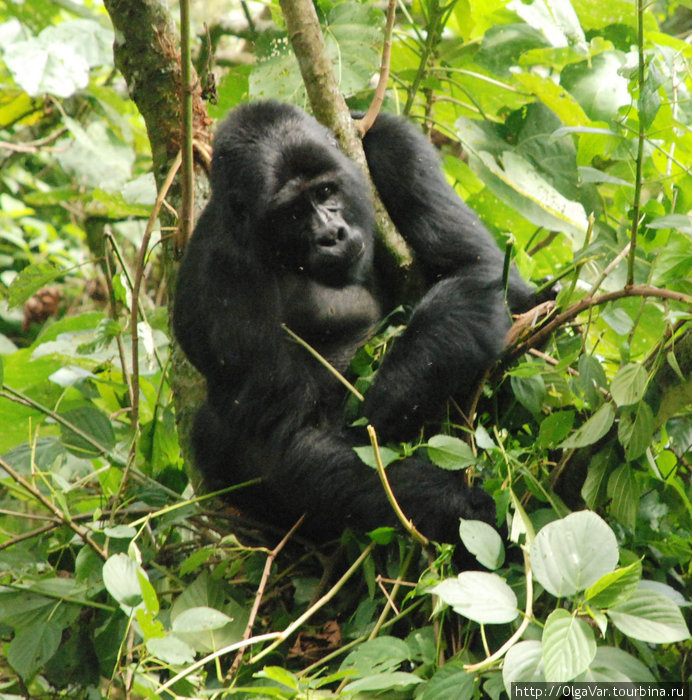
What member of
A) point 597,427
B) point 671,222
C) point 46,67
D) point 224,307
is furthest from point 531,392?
point 46,67

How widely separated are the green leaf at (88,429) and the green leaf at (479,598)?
1.34m

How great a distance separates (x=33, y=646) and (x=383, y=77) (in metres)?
1.89

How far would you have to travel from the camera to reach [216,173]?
261 centimetres

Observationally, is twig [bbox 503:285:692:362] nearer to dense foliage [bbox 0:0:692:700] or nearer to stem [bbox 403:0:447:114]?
dense foliage [bbox 0:0:692:700]

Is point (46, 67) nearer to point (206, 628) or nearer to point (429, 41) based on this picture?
point (429, 41)

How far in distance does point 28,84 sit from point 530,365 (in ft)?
10.7

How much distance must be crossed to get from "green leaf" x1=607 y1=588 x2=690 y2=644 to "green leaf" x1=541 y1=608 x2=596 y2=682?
84 mm

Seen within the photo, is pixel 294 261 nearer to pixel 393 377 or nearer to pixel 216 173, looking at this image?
pixel 216 173

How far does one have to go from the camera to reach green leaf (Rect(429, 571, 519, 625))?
1.44 meters

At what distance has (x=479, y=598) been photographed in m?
1.47

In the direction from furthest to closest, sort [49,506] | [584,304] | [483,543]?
[49,506]
[584,304]
[483,543]

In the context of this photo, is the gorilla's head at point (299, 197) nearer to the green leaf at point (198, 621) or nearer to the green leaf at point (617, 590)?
the green leaf at point (198, 621)

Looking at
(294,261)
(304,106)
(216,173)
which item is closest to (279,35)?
(304,106)

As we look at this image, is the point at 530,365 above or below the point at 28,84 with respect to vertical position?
below
